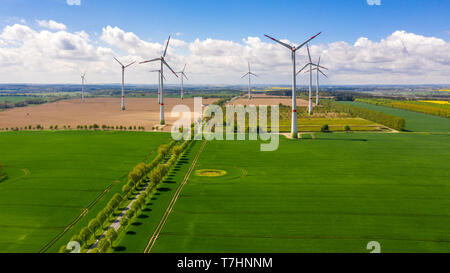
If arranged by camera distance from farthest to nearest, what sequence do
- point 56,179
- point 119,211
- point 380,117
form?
point 380,117, point 56,179, point 119,211

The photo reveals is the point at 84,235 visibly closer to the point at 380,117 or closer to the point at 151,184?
the point at 151,184

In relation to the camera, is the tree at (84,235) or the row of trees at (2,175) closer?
the tree at (84,235)

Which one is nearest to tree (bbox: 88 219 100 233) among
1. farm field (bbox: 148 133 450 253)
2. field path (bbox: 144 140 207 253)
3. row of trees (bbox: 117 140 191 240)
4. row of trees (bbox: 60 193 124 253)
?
row of trees (bbox: 60 193 124 253)

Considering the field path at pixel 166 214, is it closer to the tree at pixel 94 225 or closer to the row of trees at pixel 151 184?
the row of trees at pixel 151 184

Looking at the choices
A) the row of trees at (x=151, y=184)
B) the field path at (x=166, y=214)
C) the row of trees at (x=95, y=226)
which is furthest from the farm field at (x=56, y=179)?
the field path at (x=166, y=214)

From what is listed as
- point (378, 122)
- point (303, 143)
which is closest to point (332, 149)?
point (303, 143)

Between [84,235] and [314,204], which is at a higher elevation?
[84,235]

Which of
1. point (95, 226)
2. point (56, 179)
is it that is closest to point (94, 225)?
point (95, 226)
